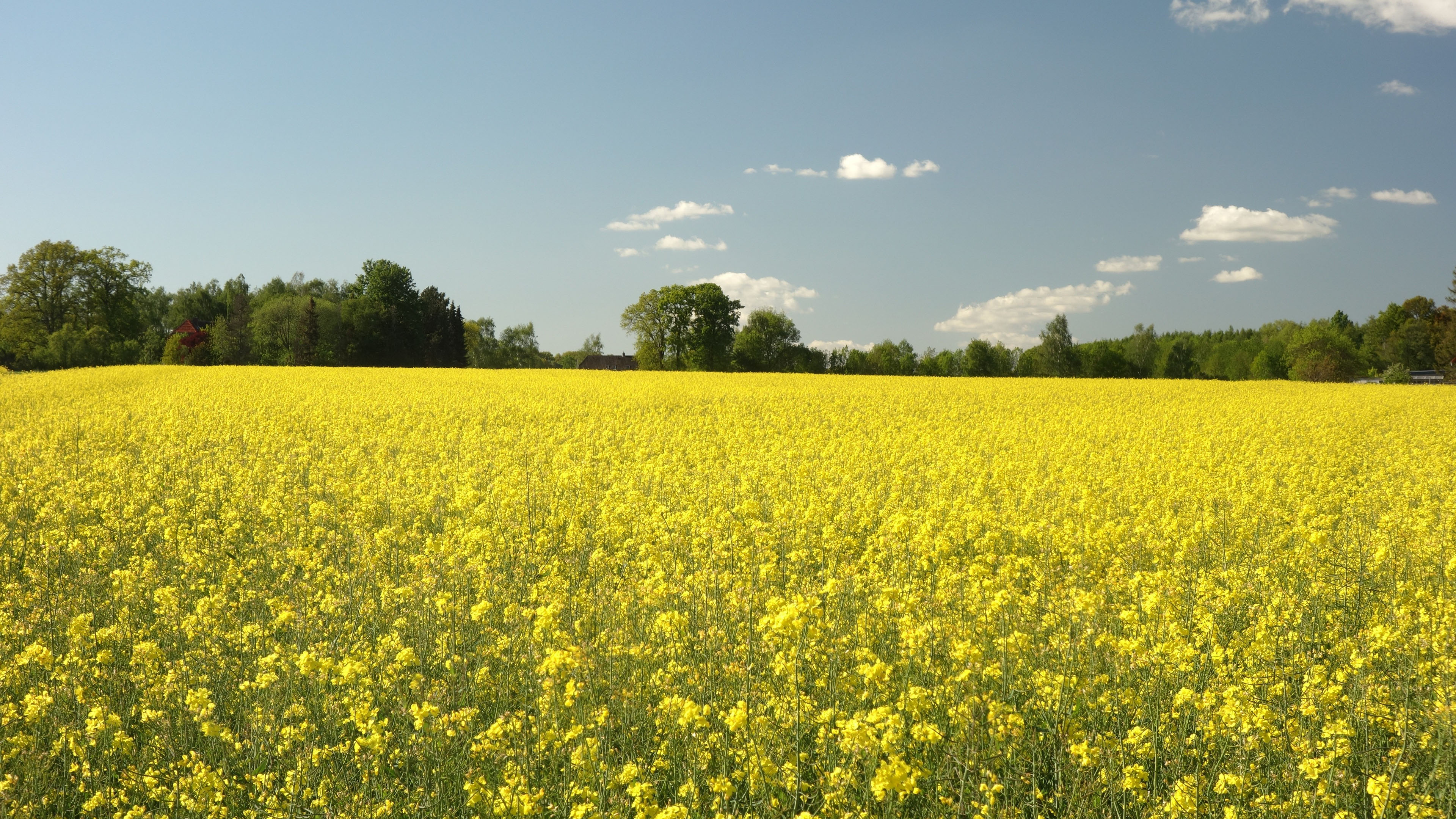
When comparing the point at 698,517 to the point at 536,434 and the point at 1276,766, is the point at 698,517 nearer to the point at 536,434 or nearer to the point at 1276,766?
the point at 1276,766

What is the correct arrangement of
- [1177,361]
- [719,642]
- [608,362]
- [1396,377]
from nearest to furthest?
[719,642] → [1396,377] → [1177,361] → [608,362]

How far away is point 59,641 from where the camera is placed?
5465mm

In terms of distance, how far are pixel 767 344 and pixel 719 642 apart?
79.7 metres

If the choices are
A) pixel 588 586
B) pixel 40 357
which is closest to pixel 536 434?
pixel 588 586

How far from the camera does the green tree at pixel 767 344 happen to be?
252 feet

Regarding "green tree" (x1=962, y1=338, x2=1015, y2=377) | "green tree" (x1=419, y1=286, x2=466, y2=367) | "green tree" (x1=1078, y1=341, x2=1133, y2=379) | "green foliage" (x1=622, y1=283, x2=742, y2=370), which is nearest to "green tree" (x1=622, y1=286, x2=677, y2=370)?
"green foliage" (x1=622, y1=283, x2=742, y2=370)

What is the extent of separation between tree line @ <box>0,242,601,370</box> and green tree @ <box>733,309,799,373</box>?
26.2 m

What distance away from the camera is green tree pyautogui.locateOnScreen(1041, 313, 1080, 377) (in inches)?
3221

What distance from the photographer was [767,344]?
84.2 m

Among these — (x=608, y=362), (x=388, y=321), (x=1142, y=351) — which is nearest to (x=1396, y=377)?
(x=1142, y=351)

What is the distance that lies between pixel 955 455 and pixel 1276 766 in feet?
30.7

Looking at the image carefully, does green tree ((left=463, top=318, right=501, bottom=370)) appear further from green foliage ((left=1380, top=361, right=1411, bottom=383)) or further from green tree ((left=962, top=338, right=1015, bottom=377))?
green foliage ((left=1380, top=361, right=1411, bottom=383))

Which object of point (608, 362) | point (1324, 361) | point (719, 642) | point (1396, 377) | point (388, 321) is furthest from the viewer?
point (608, 362)

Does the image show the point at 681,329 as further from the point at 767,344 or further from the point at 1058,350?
the point at 1058,350
